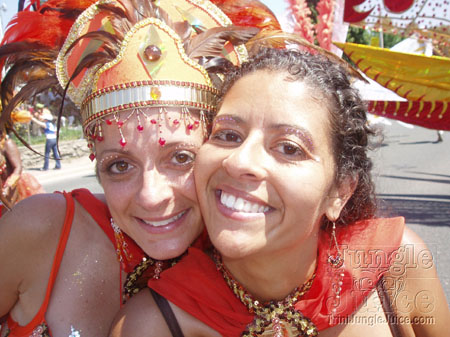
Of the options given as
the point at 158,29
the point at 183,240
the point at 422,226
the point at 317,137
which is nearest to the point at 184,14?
the point at 158,29

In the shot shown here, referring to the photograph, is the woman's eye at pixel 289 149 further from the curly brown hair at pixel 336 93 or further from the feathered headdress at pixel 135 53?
the feathered headdress at pixel 135 53

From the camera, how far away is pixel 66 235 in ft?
6.02

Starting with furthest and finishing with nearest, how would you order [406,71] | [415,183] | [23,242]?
[415,183], [406,71], [23,242]

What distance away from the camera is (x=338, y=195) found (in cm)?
164

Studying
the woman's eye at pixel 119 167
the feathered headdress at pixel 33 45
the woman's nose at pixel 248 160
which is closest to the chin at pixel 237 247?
the woman's nose at pixel 248 160

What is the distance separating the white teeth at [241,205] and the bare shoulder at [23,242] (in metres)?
0.84

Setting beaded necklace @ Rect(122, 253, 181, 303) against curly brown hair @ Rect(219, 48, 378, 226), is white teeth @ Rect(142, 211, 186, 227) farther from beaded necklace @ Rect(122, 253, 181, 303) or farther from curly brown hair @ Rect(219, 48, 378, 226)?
curly brown hair @ Rect(219, 48, 378, 226)

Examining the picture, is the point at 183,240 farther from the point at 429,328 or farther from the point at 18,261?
the point at 429,328

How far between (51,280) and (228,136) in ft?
3.20

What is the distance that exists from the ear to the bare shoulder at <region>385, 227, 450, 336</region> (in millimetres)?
363

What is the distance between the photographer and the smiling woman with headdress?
5.47ft

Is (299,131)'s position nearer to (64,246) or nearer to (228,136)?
(228,136)

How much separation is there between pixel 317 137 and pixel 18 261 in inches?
52.4

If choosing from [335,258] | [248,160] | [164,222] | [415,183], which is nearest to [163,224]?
[164,222]
